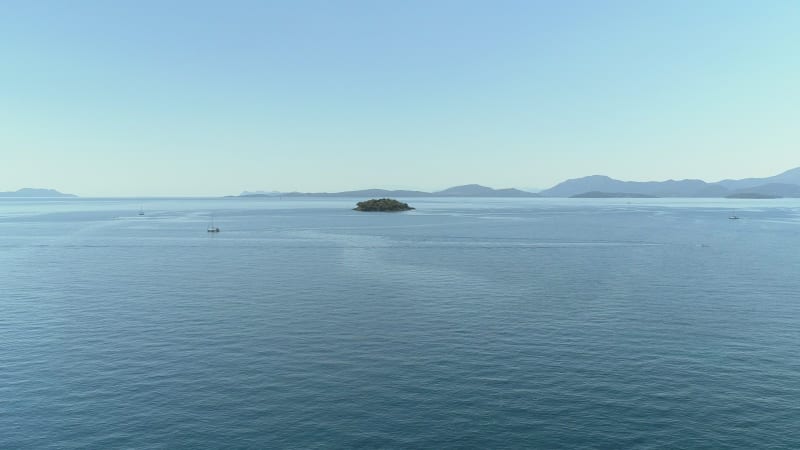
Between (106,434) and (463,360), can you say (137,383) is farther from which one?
(463,360)

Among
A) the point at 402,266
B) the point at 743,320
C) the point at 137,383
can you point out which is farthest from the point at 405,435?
the point at 402,266

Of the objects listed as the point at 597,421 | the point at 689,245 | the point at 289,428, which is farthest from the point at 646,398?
the point at 689,245

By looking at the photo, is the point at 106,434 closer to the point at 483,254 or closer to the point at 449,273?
the point at 449,273

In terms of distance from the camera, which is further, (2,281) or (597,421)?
(2,281)

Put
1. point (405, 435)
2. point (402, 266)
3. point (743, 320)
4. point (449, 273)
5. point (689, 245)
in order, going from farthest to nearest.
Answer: point (689, 245) → point (402, 266) → point (449, 273) → point (743, 320) → point (405, 435)

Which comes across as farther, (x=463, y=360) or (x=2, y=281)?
(x=2, y=281)

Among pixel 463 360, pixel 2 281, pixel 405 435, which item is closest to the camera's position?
pixel 405 435
